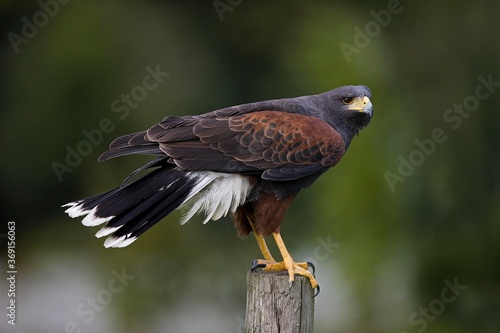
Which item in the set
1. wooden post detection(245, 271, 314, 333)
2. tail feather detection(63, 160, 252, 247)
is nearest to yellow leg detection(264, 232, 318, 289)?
wooden post detection(245, 271, 314, 333)

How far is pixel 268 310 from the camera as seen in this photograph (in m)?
4.97

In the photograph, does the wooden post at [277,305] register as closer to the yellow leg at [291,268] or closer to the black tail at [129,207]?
the yellow leg at [291,268]

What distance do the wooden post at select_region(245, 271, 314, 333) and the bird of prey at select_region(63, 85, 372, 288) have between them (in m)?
0.18

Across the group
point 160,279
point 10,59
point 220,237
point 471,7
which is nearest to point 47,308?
point 160,279

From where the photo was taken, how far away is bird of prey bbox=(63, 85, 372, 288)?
5.32 meters

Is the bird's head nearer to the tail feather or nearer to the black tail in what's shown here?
the tail feather

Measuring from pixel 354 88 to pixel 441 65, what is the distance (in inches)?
169

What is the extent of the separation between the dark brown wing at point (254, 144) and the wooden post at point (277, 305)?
0.87 metres

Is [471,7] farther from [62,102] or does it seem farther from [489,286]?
[62,102]

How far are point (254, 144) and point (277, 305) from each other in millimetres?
1268

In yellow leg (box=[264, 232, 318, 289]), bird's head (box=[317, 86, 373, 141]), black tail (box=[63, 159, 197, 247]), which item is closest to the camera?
black tail (box=[63, 159, 197, 247])

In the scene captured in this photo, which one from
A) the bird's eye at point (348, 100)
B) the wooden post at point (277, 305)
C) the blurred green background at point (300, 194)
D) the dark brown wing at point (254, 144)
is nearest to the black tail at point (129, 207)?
the dark brown wing at point (254, 144)

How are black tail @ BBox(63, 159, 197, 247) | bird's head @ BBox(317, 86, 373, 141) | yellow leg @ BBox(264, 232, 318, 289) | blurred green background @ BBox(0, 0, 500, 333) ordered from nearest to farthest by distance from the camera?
black tail @ BBox(63, 159, 197, 247), yellow leg @ BBox(264, 232, 318, 289), bird's head @ BBox(317, 86, 373, 141), blurred green background @ BBox(0, 0, 500, 333)

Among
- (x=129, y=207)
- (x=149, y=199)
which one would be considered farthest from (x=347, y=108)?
(x=129, y=207)
